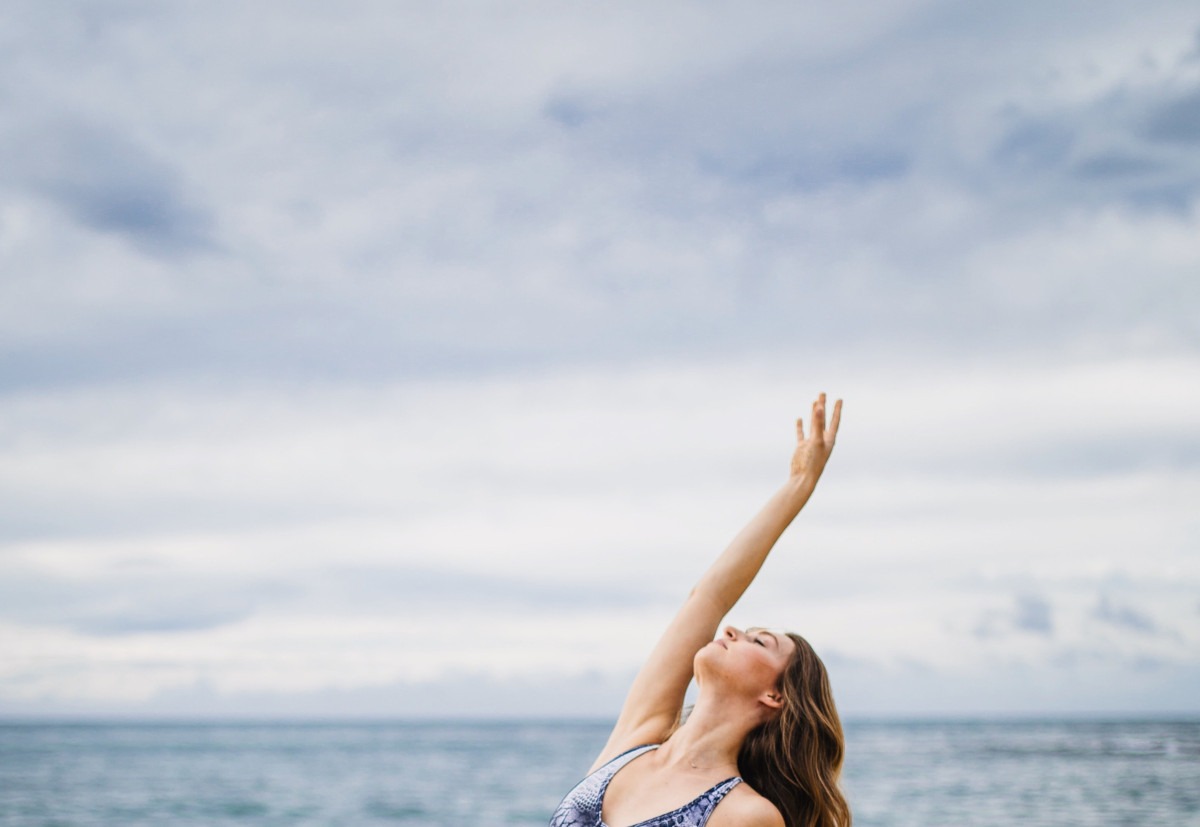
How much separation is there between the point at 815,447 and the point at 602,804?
1366 mm

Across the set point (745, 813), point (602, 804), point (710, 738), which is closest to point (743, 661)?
point (710, 738)

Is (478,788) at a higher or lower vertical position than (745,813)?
lower

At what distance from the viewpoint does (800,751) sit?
149 inches

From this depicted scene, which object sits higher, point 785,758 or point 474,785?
point 785,758

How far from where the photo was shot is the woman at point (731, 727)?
362 centimetres

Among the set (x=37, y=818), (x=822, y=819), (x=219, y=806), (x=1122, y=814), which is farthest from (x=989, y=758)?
(x=822, y=819)

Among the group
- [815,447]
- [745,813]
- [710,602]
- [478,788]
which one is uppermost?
[815,447]

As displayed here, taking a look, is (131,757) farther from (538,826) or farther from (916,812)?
(916,812)

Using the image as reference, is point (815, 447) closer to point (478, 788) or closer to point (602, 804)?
point (602, 804)

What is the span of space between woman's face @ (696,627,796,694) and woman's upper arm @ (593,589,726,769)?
7.2 inches

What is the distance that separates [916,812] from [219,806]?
16241mm

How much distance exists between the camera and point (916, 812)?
23062mm

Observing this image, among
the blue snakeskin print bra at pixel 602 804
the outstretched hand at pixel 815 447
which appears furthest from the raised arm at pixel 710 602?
the blue snakeskin print bra at pixel 602 804

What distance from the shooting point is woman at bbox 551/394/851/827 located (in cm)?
362
